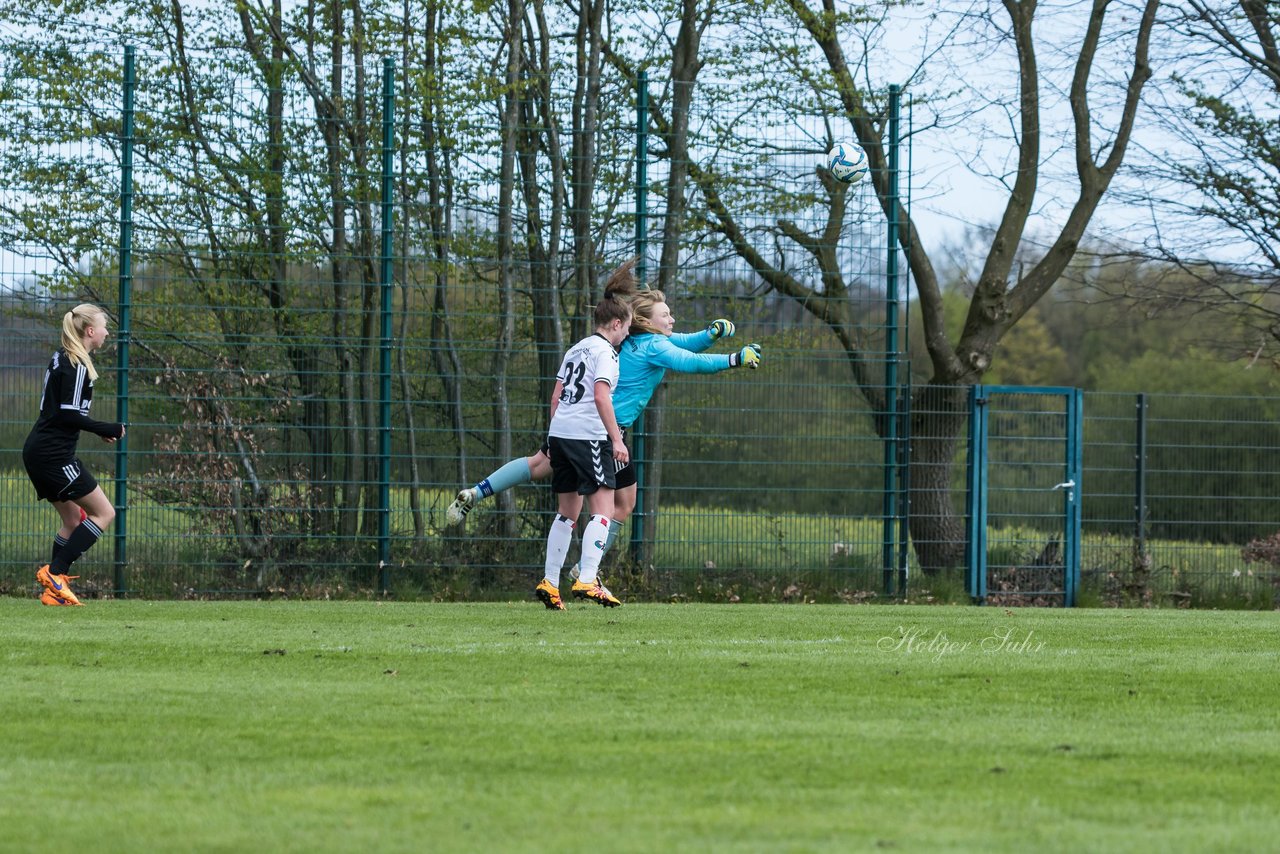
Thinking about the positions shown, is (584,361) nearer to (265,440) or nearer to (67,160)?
(265,440)

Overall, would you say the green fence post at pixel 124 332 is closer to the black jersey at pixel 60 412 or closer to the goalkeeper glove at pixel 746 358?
the black jersey at pixel 60 412

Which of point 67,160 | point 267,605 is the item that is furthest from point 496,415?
point 67,160

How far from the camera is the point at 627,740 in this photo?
4.61 metres

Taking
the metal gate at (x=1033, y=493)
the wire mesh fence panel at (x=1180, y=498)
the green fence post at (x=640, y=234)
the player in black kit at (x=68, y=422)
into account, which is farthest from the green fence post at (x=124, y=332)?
the wire mesh fence panel at (x=1180, y=498)

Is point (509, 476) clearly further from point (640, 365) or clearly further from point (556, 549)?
point (640, 365)

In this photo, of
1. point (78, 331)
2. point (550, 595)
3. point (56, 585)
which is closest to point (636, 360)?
point (550, 595)

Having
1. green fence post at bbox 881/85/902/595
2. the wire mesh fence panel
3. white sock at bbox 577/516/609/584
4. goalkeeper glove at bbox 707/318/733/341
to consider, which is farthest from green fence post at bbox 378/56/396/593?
the wire mesh fence panel

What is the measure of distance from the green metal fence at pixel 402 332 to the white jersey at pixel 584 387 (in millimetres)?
2670

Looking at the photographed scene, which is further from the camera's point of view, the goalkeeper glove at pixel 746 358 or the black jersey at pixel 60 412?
the black jersey at pixel 60 412

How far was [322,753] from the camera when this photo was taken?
4.40 meters

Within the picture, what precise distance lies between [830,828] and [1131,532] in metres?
10.4

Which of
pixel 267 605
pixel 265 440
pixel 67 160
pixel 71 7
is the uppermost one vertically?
pixel 71 7

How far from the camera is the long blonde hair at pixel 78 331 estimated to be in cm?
923

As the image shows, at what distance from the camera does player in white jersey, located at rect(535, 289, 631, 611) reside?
8.88m
